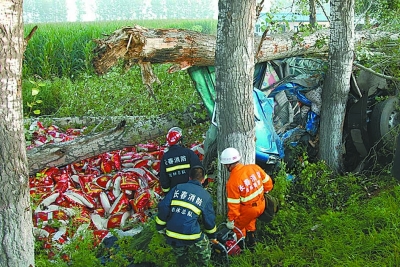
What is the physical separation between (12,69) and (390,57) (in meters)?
5.49

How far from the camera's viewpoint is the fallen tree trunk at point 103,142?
643cm

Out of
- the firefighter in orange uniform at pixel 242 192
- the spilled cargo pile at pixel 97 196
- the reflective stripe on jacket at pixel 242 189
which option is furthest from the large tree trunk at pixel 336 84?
the reflective stripe on jacket at pixel 242 189

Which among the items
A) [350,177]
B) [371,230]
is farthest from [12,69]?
[350,177]

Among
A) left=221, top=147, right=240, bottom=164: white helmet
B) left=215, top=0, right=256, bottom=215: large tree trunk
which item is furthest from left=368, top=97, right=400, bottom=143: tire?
left=221, top=147, right=240, bottom=164: white helmet

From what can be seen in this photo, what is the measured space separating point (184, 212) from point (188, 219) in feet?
0.24

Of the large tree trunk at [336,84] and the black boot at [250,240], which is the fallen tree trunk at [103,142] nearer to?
the large tree trunk at [336,84]

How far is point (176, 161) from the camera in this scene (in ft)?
17.6

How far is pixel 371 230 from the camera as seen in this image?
4.63m

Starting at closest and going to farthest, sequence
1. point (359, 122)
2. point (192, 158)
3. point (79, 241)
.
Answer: point (79, 241) → point (192, 158) → point (359, 122)

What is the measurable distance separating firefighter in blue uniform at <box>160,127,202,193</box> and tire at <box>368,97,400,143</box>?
2.62m

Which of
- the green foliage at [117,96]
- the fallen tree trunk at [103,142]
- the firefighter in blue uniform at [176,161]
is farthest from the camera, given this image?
the green foliage at [117,96]

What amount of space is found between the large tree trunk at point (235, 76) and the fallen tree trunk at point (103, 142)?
A: 1.73m

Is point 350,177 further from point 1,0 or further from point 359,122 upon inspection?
point 1,0

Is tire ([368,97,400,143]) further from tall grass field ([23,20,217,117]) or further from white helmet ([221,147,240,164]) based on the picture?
tall grass field ([23,20,217,117])
